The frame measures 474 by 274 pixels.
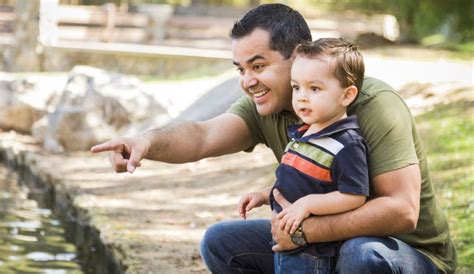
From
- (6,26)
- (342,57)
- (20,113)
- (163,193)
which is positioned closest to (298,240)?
(342,57)

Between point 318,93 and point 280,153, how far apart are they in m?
0.62

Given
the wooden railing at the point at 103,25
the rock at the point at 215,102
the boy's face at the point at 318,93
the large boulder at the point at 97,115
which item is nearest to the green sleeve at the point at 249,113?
the boy's face at the point at 318,93

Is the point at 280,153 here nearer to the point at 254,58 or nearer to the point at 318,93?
the point at 254,58

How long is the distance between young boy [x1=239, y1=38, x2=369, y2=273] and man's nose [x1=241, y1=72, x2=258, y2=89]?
287mm

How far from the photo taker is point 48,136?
9.27 m

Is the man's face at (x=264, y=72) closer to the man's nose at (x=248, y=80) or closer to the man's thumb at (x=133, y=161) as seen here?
the man's nose at (x=248, y=80)

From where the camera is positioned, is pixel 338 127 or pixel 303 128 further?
pixel 303 128

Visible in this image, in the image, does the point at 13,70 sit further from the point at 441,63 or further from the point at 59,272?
the point at 59,272

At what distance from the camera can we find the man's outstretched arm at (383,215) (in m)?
2.97

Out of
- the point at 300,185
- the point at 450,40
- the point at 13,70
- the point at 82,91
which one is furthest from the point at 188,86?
the point at 300,185

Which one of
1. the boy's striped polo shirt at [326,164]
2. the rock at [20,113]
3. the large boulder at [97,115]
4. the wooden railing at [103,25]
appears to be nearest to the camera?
the boy's striped polo shirt at [326,164]

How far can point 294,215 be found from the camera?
3055 millimetres

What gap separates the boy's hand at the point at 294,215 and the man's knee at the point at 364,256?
168 mm

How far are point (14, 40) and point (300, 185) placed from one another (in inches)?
537
